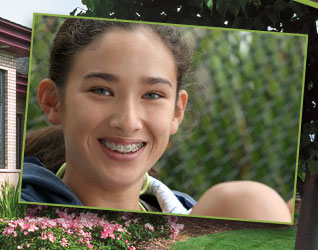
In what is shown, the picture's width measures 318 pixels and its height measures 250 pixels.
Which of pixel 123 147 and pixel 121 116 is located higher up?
pixel 121 116

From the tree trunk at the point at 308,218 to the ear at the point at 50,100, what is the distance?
98.3 inches

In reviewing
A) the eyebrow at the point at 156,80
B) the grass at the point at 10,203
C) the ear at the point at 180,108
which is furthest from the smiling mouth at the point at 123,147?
the grass at the point at 10,203

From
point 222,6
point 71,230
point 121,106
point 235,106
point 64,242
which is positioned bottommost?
point 64,242

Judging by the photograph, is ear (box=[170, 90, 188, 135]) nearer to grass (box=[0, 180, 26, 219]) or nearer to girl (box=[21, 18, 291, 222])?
girl (box=[21, 18, 291, 222])

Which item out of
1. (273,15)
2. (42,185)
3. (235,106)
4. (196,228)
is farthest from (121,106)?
(196,228)

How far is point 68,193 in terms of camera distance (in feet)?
13.8

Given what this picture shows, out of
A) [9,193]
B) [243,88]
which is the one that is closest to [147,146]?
[243,88]

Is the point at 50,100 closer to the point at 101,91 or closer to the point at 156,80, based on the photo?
the point at 101,91

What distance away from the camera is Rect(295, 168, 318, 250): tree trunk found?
Answer: 522cm

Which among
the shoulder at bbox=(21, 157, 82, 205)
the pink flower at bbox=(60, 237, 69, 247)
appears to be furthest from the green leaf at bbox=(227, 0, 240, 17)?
the pink flower at bbox=(60, 237, 69, 247)

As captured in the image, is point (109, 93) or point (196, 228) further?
point (196, 228)

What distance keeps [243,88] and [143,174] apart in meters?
0.92

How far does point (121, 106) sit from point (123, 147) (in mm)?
329

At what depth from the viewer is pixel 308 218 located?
536 centimetres
